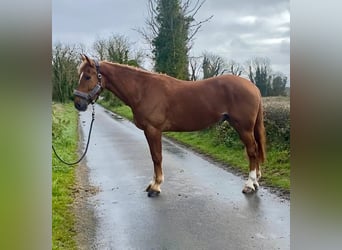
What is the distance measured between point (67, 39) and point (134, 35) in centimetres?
27

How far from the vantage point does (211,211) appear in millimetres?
1483

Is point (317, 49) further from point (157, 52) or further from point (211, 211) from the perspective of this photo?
point (211, 211)

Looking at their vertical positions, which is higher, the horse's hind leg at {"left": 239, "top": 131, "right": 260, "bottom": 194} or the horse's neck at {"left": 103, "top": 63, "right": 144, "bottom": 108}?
the horse's neck at {"left": 103, "top": 63, "right": 144, "bottom": 108}

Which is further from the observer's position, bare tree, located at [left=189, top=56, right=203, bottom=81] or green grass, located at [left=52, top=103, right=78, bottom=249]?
A: bare tree, located at [left=189, top=56, right=203, bottom=81]

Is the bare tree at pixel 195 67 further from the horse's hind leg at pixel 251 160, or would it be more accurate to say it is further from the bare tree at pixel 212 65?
the horse's hind leg at pixel 251 160

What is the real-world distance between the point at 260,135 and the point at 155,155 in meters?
0.46

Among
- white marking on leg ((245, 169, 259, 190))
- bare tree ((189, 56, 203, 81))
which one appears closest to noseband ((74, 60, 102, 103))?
bare tree ((189, 56, 203, 81))

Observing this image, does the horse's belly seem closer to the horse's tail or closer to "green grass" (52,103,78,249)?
the horse's tail

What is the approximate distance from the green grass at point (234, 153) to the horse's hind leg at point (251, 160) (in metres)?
0.02

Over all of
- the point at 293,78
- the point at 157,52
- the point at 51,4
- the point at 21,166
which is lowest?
the point at 21,166

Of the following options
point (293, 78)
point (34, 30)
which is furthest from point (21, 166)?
point (293, 78)

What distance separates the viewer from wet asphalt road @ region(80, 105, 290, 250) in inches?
55.2

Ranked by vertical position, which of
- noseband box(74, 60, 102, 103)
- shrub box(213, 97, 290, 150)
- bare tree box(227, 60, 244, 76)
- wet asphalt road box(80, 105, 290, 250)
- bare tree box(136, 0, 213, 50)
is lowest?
wet asphalt road box(80, 105, 290, 250)

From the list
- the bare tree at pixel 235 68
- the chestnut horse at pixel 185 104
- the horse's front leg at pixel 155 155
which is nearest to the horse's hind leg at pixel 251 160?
the chestnut horse at pixel 185 104
